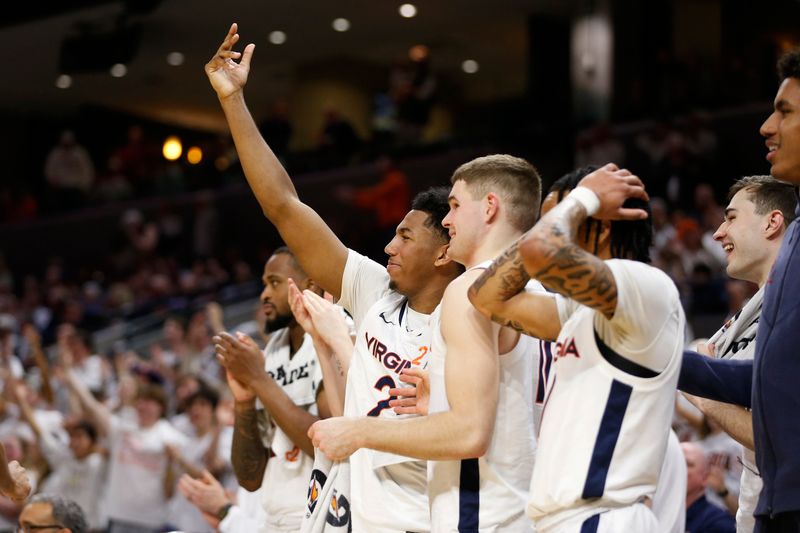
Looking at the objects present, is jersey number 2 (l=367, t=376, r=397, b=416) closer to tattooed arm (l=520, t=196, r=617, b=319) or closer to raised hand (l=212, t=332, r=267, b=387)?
raised hand (l=212, t=332, r=267, b=387)

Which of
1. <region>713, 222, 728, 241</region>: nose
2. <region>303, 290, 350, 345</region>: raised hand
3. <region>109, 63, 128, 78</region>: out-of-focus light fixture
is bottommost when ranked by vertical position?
<region>303, 290, 350, 345</region>: raised hand

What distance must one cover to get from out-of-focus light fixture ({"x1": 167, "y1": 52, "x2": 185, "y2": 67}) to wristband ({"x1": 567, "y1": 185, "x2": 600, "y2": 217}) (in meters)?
18.4

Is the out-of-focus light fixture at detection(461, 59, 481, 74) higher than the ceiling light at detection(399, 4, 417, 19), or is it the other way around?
the ceiling light at detection(399, 4, 417, 19)

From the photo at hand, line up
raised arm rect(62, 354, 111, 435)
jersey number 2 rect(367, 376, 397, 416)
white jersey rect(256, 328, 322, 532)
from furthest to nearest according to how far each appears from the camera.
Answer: raised arm rect(62, 354, 111, 435) → white jersey rect(256, 328, 322, 532) → jersey number 2 rect(367, 376, 397, 416)

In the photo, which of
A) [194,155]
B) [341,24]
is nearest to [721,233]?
[341,24]

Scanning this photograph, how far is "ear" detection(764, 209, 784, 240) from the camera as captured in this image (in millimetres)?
3830

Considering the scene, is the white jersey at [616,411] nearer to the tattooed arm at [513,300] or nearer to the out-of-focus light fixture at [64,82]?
the tattooed arm at [513,300]

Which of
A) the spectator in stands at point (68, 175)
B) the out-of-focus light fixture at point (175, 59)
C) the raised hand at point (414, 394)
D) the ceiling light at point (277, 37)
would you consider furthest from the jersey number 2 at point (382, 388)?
the out-of-focus light fixture at point (175, 59)

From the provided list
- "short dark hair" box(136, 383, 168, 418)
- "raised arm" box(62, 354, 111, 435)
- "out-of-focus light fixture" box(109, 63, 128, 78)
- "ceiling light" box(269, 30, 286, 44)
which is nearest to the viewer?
"short dark hair" box(136, 383, 168, 418)

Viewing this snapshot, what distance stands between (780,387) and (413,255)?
4.86ft

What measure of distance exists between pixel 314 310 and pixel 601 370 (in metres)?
1.52

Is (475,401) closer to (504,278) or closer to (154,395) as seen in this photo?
(504,278)

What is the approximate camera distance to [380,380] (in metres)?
3.80

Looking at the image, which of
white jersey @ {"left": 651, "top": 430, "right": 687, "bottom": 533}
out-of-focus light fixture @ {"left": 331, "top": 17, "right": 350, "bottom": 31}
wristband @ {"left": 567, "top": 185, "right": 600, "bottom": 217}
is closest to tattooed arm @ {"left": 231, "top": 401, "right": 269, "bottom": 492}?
white jersey @ {"left": 651, "top": 430, "right": 687, "bottom": 533}
